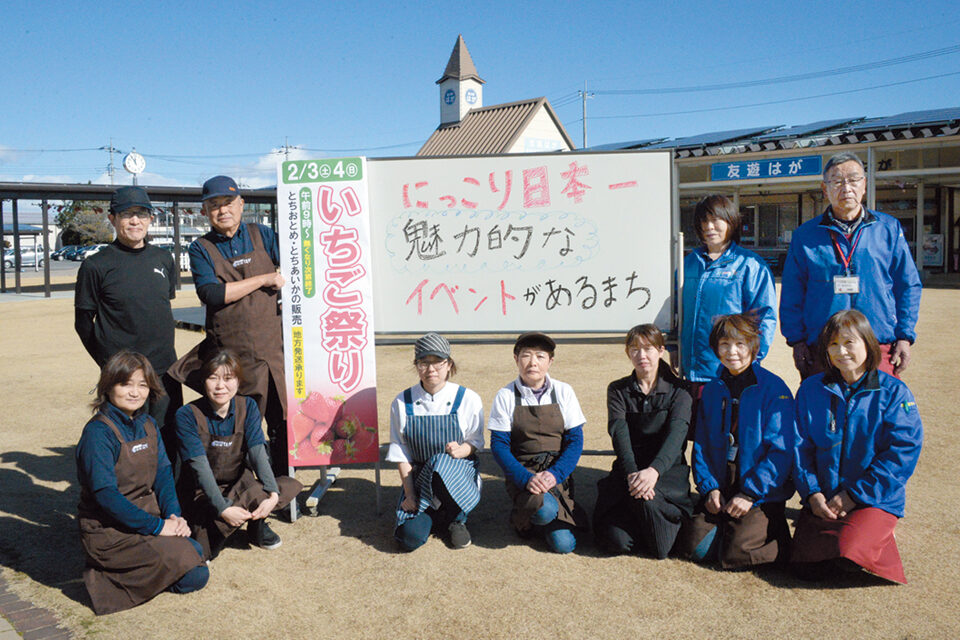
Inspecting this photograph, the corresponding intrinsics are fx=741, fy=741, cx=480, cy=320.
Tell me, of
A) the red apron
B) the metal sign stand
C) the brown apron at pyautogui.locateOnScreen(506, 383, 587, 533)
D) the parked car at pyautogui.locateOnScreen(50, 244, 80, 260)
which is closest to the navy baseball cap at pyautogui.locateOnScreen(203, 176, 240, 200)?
the metal sign stand

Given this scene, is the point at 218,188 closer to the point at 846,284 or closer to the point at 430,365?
the point at 430,365

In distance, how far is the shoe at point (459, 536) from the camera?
3.57 metres

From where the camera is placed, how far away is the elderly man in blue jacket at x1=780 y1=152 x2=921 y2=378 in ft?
11.4

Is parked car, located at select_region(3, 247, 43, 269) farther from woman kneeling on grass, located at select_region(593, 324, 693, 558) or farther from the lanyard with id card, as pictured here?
the lanyard with id card

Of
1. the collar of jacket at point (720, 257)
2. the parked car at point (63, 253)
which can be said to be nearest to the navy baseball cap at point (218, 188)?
the collar of jacket at point (720, 257)

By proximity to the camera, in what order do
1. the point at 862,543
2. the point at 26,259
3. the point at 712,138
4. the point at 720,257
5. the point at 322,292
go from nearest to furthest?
the point at 862,543
the point at 720,257
the point at 322,292
the point at 712,138
the point at 26,259

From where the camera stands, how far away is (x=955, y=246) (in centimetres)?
2014

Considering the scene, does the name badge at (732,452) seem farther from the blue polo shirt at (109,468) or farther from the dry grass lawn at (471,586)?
the blue polo shirt at (109,468)

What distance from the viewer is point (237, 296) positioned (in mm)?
3816

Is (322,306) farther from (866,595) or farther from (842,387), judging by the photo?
(866,595)

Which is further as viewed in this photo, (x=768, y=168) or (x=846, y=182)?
(x=768, y=168)

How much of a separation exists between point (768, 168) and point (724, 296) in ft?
52.5

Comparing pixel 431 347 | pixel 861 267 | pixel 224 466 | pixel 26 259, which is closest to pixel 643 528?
pixel 431 347

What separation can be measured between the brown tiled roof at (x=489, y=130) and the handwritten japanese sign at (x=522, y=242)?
81.6 ft
